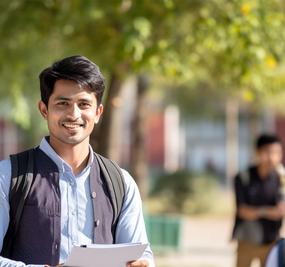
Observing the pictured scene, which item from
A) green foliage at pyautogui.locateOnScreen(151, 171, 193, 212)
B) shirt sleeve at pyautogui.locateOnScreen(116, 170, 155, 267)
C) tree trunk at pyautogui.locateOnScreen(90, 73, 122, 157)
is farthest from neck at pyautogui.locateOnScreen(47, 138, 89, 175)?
green foliage at pyautogui.locateOnScreen(151, 171, 193, 212)


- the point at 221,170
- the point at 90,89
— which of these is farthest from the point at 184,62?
the point at 221,170

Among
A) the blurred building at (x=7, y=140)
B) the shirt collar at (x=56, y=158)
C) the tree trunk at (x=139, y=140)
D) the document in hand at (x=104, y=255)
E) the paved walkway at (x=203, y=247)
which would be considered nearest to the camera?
the document in hand at (x=104, y=255)

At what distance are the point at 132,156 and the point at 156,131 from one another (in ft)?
117

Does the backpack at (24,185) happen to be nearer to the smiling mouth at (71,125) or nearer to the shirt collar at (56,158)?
the shirt collar at (56,158)

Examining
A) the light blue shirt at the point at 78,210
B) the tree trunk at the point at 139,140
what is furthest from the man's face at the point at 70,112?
the tree trunk at the point at 139,140

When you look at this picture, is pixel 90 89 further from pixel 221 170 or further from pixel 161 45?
pixel 221 170

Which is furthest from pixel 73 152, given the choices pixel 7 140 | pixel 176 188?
pixel 7 140

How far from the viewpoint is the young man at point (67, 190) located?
3.68 metres

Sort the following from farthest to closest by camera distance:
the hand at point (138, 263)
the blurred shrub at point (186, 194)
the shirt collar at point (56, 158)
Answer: the blurred shrub at point (186, 194)
the shirt collar at point (56, 158)
the hand at point (138, 263)

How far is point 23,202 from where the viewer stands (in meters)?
3.66

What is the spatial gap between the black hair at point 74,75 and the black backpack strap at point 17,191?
0.88 ft

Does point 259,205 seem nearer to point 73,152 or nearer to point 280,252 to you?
point 280,252

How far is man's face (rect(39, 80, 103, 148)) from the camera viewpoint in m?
3.72

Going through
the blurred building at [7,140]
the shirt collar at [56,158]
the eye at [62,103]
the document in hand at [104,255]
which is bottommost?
the document in hand at [104,255]
